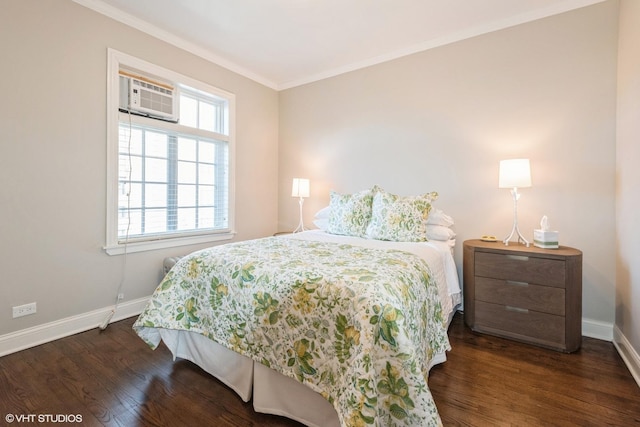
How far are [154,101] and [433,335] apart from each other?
9.98ft

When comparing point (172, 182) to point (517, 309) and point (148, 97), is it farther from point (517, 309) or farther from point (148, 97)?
point (517, 309)

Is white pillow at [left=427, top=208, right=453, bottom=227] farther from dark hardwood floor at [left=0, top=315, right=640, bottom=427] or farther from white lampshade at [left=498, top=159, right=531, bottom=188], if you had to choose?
dark hardwood floor at [left=0, top=315, right=640, bottom=427]

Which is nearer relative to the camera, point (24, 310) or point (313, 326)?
point (313, 326)

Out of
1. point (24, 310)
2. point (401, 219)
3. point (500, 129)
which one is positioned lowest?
point (24, 310)

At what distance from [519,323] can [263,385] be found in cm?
195

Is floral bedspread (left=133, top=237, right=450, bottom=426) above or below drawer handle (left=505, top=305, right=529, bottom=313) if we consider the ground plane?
above

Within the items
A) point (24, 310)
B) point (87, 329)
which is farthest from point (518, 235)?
point (24, 310)

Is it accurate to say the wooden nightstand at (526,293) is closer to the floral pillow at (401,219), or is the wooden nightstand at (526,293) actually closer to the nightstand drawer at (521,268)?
the nightstand drawer at (521,268)

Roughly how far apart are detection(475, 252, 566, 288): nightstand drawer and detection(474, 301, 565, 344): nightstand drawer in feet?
0.79

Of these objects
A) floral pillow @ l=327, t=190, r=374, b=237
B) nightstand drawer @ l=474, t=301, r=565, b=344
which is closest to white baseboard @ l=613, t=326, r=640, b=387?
nightstand drawer @ l=474, t=301, r=565, b=344

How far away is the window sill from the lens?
259 centimetres

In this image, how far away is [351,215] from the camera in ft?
9.14

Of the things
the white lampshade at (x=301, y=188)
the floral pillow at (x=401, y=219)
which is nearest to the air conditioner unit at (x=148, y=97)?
the white lampshade at (x=301, y=188)

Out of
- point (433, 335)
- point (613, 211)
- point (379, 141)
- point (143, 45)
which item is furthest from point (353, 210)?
point (143, 45)
